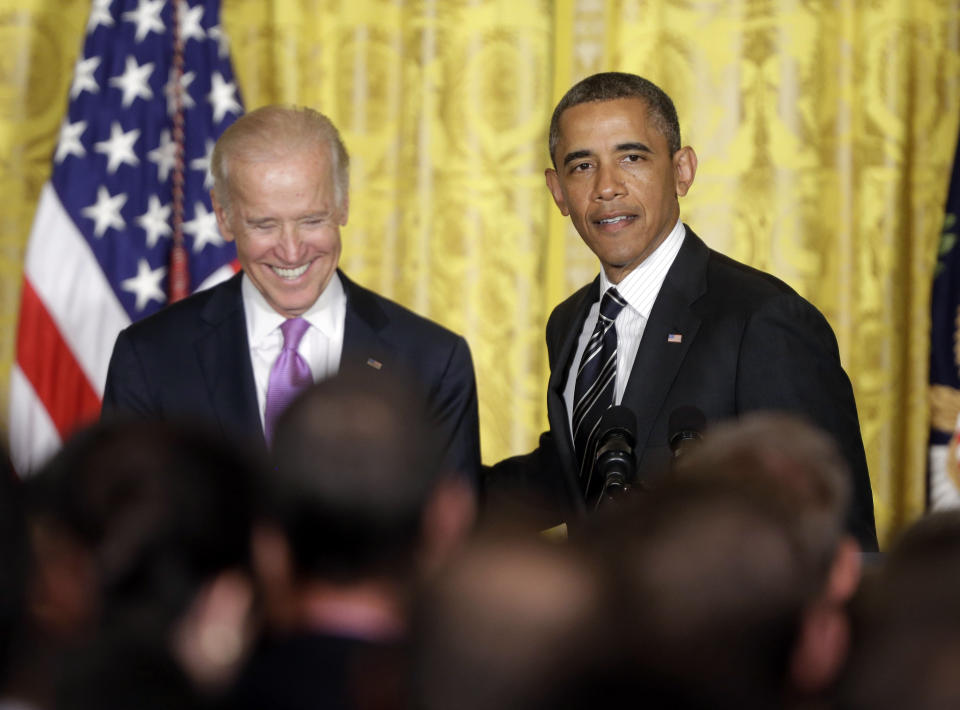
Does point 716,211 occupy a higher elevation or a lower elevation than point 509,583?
lower

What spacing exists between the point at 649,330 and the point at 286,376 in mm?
866

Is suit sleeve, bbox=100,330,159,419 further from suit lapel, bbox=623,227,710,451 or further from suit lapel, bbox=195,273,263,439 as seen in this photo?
suit lapel, bbox=623,227,710,451

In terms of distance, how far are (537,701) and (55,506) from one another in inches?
18.4

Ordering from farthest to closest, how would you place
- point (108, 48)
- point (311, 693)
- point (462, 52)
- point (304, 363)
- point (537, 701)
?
point (462, 52), point (108, 48), point (304, 363), point (311, 693), point (537, 701)

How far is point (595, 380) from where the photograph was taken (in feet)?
9.75

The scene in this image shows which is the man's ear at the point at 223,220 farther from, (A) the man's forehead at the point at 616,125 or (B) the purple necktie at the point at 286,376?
(A) the man's forehead at the point at 616,125

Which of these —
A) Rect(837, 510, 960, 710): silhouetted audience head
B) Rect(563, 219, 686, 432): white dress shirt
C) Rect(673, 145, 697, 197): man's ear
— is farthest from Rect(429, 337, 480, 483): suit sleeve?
Rect(837, 510, 960, 710): silhouetted audience head

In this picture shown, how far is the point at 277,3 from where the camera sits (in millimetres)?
4656

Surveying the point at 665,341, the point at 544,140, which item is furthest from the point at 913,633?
the point at 544,140

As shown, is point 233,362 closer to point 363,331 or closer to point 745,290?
point 363,331

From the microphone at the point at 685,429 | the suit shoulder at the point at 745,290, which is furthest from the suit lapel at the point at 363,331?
the microphone at the point at 685,429

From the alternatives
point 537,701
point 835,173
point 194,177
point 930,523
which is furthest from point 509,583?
point 835,173

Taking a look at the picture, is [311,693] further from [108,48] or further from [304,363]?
[108,48]

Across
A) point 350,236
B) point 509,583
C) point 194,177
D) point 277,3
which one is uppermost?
point 277,3
